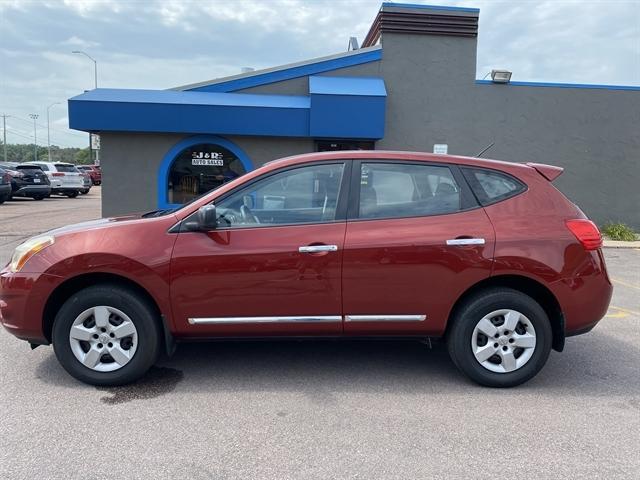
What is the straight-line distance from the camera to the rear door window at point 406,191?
3994mm

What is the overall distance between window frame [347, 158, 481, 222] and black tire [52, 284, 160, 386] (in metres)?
1.71

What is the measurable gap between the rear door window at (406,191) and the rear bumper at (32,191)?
70.7ft

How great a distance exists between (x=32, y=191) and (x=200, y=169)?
14055mm

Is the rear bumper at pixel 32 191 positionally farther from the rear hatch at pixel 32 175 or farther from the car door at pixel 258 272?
the car door at pixel 258 272

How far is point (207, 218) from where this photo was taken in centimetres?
373

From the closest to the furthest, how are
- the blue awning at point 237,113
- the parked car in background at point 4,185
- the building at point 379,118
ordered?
the blue awning at point 237,113 → the building at point 379,118 → the parked car in background at point 4,185

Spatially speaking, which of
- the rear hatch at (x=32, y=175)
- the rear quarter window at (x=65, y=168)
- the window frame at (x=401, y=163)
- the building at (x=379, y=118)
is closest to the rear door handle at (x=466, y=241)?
the window frame at (x=401, y=163)

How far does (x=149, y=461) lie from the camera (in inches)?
116

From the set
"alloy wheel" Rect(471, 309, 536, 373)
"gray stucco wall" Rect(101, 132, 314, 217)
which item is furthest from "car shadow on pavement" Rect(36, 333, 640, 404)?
"gray stucco wall" Rect(101, 132, 314, 217)

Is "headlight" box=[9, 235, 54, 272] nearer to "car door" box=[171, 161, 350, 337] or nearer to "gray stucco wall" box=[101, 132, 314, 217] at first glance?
"car door" box=[171, 161, 350, 337]

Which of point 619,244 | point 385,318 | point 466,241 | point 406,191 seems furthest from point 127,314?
point 619,244

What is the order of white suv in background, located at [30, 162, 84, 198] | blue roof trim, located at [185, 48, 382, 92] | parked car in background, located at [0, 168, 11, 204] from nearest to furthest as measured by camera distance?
blue roof trim, located at [185, 48, 382, 92] → parked car in background, located at [0, 168, 11, 204] → white suv in background, located at [30, 162, 84, 198]

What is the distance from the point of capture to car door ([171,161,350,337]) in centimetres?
380

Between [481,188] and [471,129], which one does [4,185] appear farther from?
[481,188]
